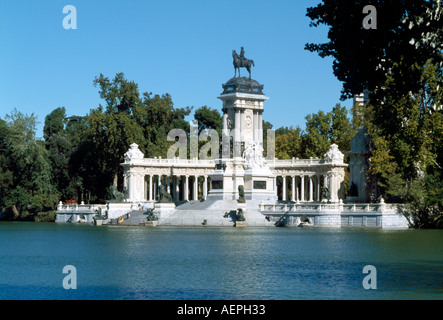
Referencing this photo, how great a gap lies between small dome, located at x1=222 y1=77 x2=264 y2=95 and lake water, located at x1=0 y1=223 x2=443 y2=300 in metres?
42.9

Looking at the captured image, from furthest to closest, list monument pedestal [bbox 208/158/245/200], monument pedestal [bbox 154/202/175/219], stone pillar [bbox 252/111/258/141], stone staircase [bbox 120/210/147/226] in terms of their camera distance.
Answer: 1. stone pillar [bbox 252/111/258/141]
2. monument pedestal [bbox 208/158/245/200]
3. stone staircase [bbox 120/210/147/226]
4. monument pedestal [bbox 154/202/175/219]

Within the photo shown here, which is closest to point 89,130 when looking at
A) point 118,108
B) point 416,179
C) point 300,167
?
point 118,108

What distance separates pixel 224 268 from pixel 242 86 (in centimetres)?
6104

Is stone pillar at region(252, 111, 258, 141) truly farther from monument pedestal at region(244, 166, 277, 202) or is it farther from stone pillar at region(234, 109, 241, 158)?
monument pedestal at region(244, 166, 277, 202)

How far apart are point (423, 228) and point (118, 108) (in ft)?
163

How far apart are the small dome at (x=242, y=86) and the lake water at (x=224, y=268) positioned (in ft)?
141

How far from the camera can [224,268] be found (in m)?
33.2

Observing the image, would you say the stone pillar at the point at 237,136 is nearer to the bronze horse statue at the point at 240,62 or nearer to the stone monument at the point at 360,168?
the bronze horse statue at the point at 240,62

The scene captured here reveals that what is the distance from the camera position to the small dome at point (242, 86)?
9288cm

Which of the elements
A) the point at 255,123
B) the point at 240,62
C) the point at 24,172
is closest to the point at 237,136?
the point at 255,123

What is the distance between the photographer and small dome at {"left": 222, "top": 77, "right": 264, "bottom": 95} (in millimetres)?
92875

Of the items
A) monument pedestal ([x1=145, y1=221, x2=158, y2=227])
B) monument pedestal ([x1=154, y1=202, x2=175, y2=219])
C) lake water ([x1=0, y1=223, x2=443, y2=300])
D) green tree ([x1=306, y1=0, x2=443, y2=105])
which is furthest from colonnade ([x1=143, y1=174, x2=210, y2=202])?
green tree ([x1=306, y1=0, x2=443, y2=105])

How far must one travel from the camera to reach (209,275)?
101ft

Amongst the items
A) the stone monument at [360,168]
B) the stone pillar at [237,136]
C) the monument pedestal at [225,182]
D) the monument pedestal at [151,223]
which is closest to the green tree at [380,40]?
the monument pedestal at [151,223]
